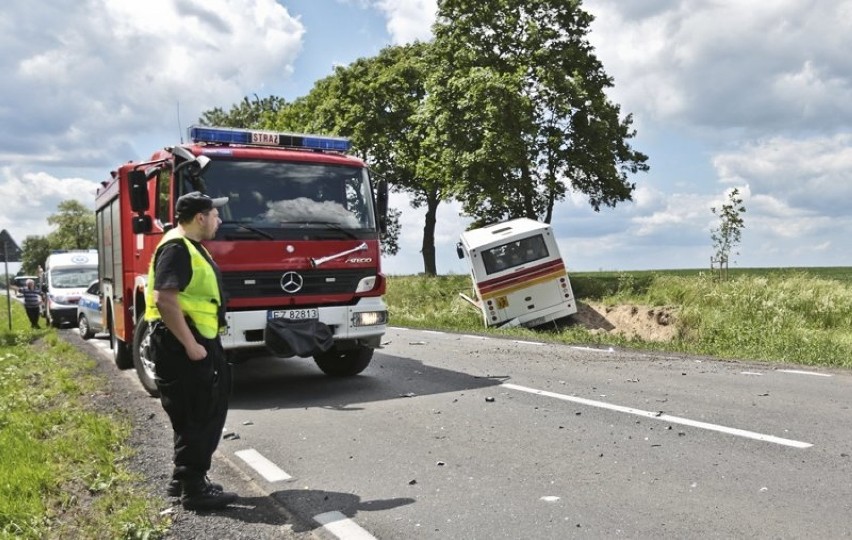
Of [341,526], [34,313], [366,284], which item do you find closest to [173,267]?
[341,526]

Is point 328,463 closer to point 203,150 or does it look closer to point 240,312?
point 240,312

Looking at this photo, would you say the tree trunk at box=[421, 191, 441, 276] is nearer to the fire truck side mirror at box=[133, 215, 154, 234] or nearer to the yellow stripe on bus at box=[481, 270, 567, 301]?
the yellow stripe on bus at box=[481, 270, 567, 301]

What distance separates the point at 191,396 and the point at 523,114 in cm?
2238

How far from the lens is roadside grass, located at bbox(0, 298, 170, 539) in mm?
4453

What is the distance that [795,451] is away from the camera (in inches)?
223

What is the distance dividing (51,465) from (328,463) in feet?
6.78

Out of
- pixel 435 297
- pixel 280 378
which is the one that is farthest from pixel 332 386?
pixel 435 297

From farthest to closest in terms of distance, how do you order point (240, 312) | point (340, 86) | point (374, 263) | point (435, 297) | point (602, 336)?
point (340, 86) < point (435, 297) < point (602, 336) < point (374, 263) < point (240, 312)

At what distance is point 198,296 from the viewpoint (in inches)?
186

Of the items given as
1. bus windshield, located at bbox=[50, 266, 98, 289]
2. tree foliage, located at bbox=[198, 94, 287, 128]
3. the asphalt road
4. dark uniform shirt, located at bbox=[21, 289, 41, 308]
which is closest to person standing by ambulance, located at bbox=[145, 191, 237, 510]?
the asphalt road

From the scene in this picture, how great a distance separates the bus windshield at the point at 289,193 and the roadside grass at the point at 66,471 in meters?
2.51

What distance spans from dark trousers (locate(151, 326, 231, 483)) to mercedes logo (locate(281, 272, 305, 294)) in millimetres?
3518

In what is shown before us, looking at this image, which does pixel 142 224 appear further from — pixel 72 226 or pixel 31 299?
pixel 72 226

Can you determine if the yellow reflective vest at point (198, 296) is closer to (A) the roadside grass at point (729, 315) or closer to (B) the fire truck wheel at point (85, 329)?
(A) the roadside grass at point (729, 315)
